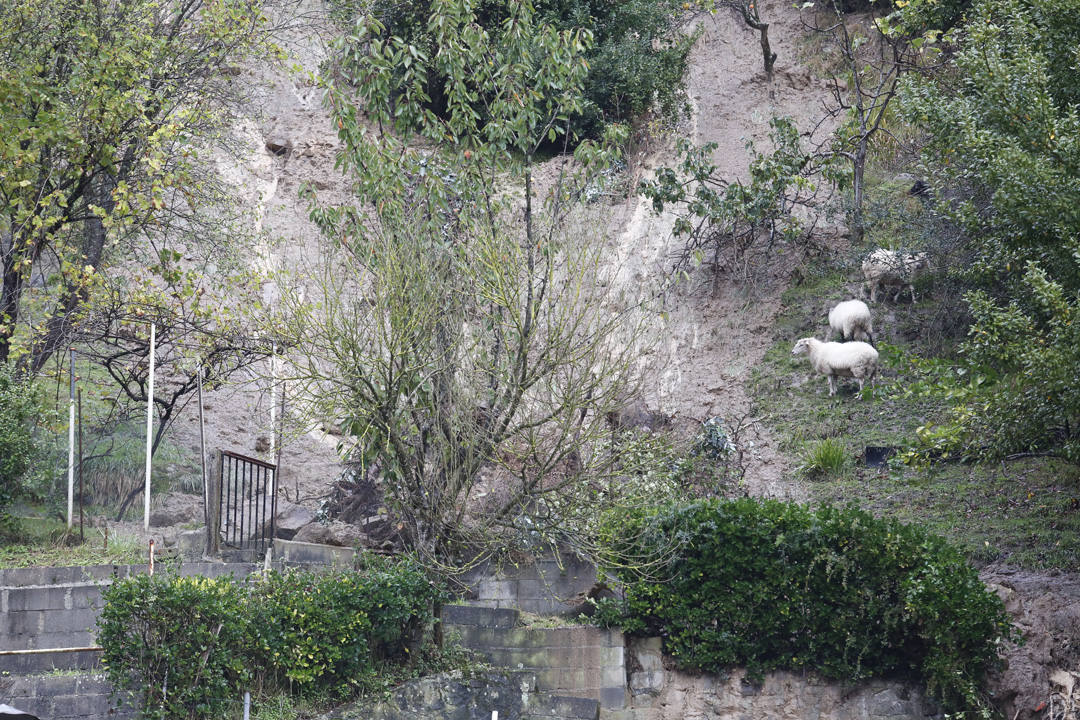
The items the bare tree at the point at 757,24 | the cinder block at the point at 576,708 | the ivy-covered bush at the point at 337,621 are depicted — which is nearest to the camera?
the ivy-covered bush at the point at 337,621

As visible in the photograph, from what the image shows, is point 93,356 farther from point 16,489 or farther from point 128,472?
point 16,489

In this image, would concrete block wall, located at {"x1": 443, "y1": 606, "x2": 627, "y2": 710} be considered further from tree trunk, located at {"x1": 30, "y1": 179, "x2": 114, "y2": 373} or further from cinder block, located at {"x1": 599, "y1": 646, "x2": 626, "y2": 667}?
tree trunk, located at {"x1": 30, "y1": 179, "x2": 114, "y2": 373}

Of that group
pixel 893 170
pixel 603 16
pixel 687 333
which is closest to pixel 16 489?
pixel 687 333

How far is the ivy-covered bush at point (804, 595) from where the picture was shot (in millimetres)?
8898

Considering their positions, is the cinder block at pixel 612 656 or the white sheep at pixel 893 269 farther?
the white sheep at pixel 893 269

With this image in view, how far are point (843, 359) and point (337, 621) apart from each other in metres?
8.01

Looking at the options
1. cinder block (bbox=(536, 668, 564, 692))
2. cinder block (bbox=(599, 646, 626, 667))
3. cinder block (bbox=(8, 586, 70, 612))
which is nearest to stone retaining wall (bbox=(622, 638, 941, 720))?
cinder block (bbox=(599, 646, 626, 667))

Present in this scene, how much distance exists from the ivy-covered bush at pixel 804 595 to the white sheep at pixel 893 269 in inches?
264

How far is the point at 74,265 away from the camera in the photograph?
11953mm

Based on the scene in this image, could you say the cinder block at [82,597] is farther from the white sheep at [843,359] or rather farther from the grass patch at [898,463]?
the white sheep at [843,359]

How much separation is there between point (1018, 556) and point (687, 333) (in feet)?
23.7

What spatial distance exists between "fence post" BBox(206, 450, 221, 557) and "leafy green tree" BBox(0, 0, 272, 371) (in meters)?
3.02

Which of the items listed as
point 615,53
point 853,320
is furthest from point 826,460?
point 615,53

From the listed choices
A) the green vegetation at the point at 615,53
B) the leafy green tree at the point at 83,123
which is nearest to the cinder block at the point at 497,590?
the leafy green tree at the point at 83,123
